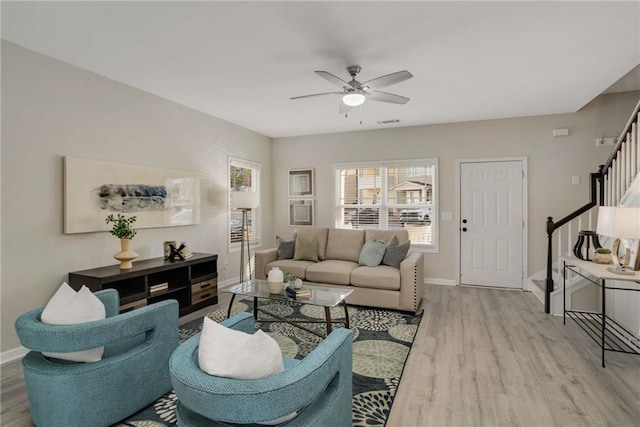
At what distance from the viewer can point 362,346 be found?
9.93 ft

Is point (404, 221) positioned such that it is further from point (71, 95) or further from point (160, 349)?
point (71, 95)

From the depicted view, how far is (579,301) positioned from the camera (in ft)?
12.7

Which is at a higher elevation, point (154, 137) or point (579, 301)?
point (154, 137)

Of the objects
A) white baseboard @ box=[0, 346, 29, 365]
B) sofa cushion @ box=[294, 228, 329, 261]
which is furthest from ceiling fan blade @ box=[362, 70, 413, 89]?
white baseboard @ box=[0, 346, 29, 365]

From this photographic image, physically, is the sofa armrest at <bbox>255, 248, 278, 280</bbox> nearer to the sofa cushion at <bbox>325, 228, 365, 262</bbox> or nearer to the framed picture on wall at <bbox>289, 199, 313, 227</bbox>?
the sofa cushion at <bbox>325, 228, 365, 262</bbox>

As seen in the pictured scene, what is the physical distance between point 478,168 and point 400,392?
4.05 meters

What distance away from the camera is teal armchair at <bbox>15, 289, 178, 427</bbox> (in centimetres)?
177

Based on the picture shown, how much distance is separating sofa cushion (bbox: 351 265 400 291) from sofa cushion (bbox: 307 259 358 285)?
11cm

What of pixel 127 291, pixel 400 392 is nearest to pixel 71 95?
pixel 127 291

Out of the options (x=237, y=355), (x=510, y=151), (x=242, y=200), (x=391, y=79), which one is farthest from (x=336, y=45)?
(x=510, y=151)

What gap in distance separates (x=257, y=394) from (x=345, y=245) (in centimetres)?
382

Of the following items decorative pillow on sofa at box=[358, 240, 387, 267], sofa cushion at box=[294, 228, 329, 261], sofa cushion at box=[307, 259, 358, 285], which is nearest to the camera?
sofa cushion at box=[307, 259, 358, 285]

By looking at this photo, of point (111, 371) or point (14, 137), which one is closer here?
point (111, 371)

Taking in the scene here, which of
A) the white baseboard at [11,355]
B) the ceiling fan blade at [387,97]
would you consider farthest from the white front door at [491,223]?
the white baseboard at [11,355]
